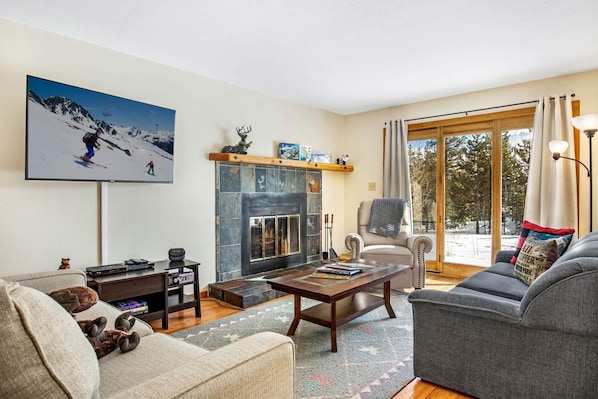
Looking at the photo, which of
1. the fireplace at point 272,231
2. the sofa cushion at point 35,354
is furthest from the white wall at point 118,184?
the sofa cushion at point 35,354

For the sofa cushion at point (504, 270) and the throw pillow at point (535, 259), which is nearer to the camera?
the throw pillow at point (535, 259)

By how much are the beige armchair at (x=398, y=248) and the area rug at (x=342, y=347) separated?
46 cm

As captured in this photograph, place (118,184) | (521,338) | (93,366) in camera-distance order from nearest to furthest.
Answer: (93,366)
(521,338)
(118,184)

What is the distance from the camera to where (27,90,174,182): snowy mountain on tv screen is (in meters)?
2.57

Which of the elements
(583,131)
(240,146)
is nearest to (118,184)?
(240,146)

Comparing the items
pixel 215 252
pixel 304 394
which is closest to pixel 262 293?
pixel 215 252

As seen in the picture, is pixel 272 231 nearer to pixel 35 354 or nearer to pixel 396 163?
pixel 396 163

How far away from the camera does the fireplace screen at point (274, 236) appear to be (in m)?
4.40

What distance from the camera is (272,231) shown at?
4609 mm

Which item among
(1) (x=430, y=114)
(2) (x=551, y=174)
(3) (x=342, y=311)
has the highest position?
(1) (x=430, y=114)

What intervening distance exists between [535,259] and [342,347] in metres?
1.59

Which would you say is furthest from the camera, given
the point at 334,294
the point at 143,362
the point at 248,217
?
the point at 248,217

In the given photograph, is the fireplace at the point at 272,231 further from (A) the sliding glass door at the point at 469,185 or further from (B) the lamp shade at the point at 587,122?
(B) the lamp shade at the point at 587,122

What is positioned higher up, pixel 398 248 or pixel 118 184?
pixel 118 184
